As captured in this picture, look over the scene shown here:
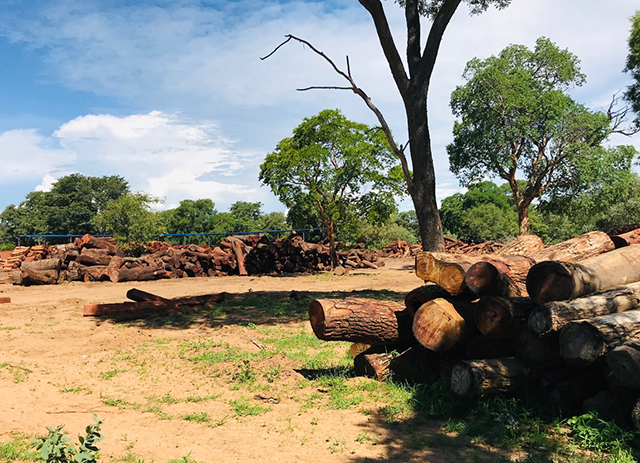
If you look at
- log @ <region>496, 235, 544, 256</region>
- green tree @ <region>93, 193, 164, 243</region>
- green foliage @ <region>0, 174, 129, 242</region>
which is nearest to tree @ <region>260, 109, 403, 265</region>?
green tree @ <region>93, 193, 164, 243</region>

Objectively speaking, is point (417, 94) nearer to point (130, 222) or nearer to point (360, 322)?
point (360, 322)

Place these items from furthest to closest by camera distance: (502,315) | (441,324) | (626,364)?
1. (441,324)
2. (502,315)
3. (626,364)

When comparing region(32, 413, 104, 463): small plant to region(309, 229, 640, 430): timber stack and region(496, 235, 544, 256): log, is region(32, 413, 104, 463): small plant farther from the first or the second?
region(496, 235, 544, 256): log

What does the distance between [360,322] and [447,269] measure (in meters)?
1.20

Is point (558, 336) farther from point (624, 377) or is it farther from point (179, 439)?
point (179, 439)

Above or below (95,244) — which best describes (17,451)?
below

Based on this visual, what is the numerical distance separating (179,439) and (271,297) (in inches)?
349

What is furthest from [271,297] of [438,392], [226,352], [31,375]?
[438,392]

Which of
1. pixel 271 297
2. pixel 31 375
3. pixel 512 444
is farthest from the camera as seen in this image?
pixel 271 297

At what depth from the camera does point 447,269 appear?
5680mm

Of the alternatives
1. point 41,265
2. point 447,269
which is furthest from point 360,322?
point 41,265

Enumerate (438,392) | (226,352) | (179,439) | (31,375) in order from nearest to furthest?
(179,439) → (438,392) → (31,375) → (226,352)

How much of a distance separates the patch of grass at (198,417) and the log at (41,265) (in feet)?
50.7

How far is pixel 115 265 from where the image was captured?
63.6ft
